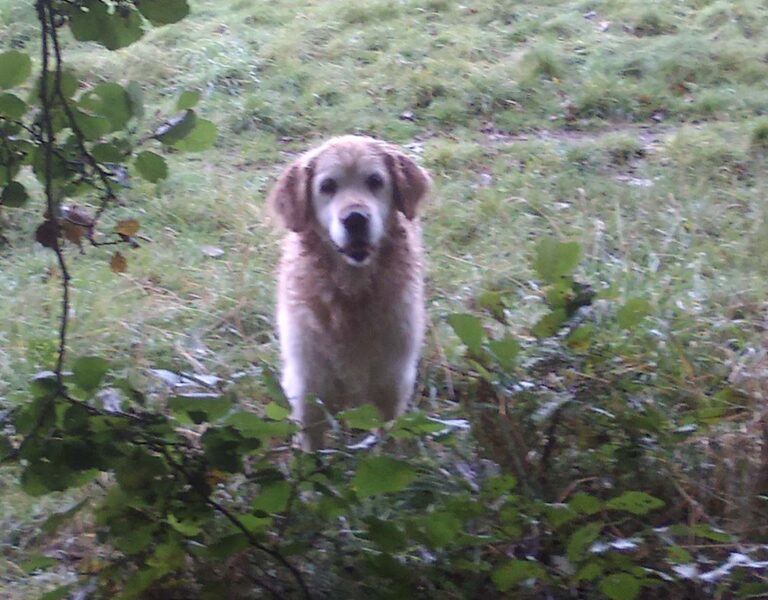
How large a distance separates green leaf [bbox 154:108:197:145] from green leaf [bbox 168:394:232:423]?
0.39 m

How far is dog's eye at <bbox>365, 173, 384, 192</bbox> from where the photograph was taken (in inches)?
115

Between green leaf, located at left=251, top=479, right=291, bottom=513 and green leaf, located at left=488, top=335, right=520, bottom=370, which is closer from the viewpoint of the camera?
green leaf, located at left=251, top=479, right=291, bottom=513

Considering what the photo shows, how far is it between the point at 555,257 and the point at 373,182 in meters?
1.20

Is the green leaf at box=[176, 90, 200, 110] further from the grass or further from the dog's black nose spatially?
the grass

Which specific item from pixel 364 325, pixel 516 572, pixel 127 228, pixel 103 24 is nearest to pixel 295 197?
pixel 364 325

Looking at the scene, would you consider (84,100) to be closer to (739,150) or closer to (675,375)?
(675,375)

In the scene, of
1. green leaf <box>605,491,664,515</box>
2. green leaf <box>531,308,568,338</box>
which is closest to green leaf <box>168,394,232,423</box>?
green leaf <box>605,491,664,515</box>

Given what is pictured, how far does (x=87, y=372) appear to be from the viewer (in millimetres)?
1302

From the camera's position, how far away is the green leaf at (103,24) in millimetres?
1301

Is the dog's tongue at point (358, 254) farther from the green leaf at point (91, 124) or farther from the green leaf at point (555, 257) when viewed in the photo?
the green leaf at point (91, 124)

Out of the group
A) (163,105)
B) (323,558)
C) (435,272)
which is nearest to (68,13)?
(323,558)

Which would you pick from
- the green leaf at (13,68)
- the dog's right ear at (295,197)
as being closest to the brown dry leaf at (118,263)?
the green leaf at (13,68)

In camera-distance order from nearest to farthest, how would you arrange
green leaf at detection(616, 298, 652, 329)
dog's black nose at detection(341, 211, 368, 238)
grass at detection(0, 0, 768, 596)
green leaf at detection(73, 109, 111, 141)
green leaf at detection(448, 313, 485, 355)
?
green leaf at detection(73, 109, 111, 141)
green leaf at detection(448, 313, 485, 355)
green leaf at detection(616, 298, 652, 329)
dog's black nose at detection(341, 211, 368, 238)
grass at detection(0, 0, 768, 596)

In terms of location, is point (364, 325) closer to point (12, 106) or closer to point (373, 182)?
point (373, 182)
